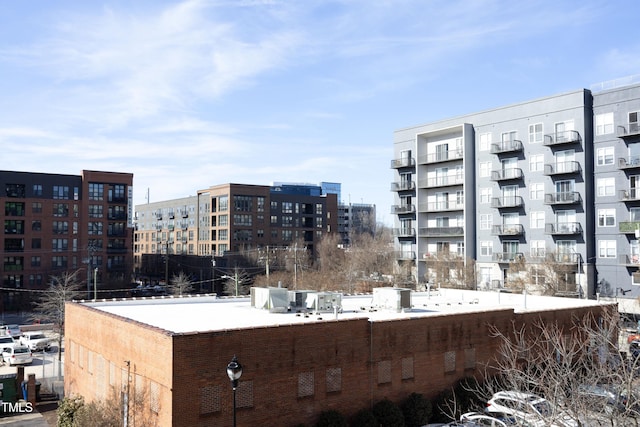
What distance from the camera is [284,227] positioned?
109 meters

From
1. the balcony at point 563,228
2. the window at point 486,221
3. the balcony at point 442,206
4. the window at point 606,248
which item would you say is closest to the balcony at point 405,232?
the balcony at point 442,206

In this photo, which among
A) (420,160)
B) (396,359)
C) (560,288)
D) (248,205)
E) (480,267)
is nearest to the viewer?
(396,359)

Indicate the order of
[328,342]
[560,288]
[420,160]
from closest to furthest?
[328,342], [560,288], [420,160]

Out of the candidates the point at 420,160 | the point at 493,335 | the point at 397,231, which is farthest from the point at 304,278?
the point at 493,335

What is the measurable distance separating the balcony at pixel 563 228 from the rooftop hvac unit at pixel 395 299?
1340 inches

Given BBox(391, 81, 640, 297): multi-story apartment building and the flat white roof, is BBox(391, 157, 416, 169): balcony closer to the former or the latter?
BBox(391, 81, 640, 297): multi-story apartment building

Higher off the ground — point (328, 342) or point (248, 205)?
point (248, 205)

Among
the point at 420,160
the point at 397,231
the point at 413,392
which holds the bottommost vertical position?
the point at 413,392

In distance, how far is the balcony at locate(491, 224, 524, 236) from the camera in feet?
206

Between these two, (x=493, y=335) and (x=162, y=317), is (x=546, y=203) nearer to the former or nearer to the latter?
(x=493, y=335)

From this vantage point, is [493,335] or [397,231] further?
[397,231]

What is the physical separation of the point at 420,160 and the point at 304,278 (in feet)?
73.3

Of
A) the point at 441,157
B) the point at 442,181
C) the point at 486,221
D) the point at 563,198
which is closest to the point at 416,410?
the point at 563,198

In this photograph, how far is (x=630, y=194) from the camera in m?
54.5
